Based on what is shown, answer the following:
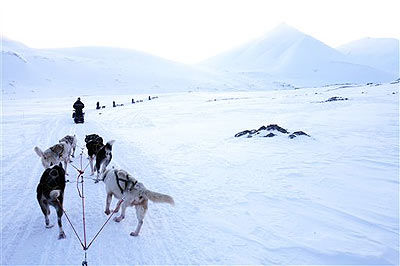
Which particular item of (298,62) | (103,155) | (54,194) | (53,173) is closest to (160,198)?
(54,194)

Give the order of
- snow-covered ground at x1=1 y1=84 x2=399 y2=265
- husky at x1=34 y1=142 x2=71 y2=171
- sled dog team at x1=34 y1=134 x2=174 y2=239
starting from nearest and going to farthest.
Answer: snow-covered ground at x1=1 y1=84 x2=399 y2=265, sled dog team at x1=34 y1=134 x2=174 y2=239, husky at x1=34 y1=142 x2=71 y2=171

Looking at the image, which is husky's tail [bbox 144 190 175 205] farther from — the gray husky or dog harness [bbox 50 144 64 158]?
dog harness [bbox 50 144 64 158]

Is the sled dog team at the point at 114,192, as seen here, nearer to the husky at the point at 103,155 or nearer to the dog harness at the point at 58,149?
the husky at the point at 103,155

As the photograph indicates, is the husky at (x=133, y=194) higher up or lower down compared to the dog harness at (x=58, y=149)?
lower down

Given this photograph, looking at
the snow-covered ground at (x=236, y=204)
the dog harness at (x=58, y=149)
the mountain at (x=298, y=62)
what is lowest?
the snow-covered ground at (x=236, y=204)

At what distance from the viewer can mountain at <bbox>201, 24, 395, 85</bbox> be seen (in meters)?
148

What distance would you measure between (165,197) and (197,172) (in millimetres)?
3719

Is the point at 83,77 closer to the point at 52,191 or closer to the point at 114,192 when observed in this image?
the point at 114,192

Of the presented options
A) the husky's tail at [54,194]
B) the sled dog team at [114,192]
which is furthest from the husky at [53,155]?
the husky's tail at [54,194]

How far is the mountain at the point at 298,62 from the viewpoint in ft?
484

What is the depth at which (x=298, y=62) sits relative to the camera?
161 metres

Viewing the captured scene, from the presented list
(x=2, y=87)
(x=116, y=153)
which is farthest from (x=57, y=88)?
(x=116, y=153)

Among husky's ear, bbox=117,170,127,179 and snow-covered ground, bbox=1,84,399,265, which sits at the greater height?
husky's ear, bbox=117,170,127,179

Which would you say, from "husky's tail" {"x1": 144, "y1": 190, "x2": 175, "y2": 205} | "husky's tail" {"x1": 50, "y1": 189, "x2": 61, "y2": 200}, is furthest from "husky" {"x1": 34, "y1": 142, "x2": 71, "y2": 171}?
"husky's tail" {"x1": 144, "y1": 190, "x2": 175, "y2": 205}
